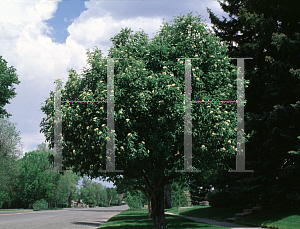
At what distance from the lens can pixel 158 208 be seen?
15867 mm

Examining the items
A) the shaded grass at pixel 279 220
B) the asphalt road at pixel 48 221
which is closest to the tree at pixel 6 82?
the asphalt road at pixel 48 221

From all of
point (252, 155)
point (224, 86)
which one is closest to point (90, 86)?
point (224, 86)

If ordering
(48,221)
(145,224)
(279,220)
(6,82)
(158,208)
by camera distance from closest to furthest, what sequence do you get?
(158,208) < (279,220) < (145,224) < (48,221) < (6,82)

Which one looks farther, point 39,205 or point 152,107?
point 39,205

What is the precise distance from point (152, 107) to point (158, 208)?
5996 millimetres

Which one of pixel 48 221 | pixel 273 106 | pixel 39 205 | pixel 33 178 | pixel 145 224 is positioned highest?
pixel 273 106

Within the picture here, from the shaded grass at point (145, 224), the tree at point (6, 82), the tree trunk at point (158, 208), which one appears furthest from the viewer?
the tree at point (6, 82)

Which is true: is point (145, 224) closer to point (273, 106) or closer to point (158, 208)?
point (158, 208)

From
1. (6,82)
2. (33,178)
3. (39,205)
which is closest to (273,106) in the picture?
(6,82)

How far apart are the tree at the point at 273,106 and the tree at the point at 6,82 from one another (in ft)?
78.8

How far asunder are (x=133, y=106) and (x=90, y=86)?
8.50ft

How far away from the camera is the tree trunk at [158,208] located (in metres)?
15.6

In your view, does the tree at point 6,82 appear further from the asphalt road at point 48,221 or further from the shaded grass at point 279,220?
the shaded grass at point 279,220

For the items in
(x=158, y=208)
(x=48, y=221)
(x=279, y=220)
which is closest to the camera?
(x=158, y=208)
